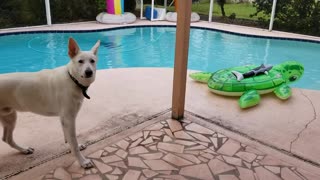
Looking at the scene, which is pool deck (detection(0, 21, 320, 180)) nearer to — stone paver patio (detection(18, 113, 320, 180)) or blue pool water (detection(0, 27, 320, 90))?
stone paver patio (detection(18, 113, 320, 180))

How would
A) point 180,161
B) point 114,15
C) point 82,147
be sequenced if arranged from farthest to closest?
1. point 114,15
2. point 82,147
3. point 180,161

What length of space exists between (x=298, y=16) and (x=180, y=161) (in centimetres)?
927

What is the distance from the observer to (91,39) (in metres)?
9.11

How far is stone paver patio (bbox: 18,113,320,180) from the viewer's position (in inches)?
92.7

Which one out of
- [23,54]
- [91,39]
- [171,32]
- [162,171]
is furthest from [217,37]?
[162,171]

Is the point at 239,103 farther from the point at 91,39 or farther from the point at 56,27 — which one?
the point at 56,27

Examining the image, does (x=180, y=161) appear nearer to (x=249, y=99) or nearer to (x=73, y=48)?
(x=73, y=48)

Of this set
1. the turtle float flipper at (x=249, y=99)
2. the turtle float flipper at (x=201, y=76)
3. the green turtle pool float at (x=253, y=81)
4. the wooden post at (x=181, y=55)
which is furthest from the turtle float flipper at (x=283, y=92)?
the wooden post at (x=181, y=55)

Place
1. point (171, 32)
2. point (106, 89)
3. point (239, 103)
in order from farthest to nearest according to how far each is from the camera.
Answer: point (171, 32) < point (106, 89) < point (239, 103)

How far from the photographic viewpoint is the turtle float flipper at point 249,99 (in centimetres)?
366

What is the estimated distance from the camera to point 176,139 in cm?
289

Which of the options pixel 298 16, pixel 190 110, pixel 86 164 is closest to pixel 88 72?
pixel 86 164

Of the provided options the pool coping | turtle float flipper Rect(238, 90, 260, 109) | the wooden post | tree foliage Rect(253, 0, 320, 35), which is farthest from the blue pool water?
the wooden post

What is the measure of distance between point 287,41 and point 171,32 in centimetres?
383
